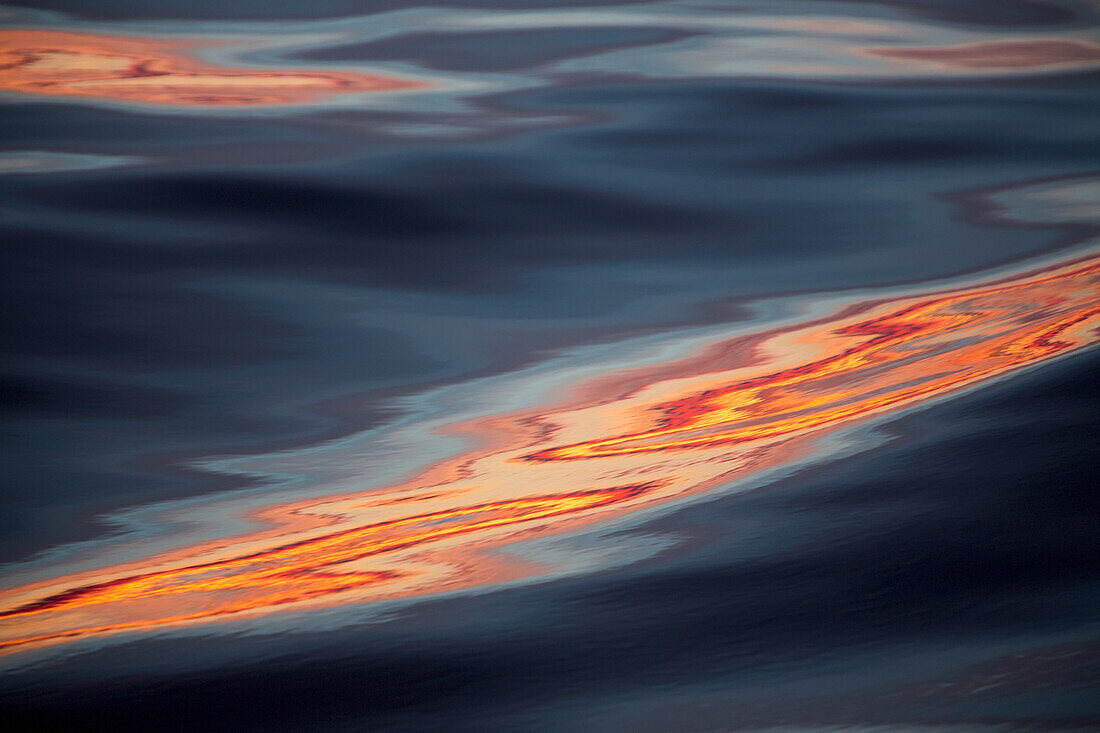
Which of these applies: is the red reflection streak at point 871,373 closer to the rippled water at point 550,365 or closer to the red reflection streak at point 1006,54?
the rippled water at point 550,365

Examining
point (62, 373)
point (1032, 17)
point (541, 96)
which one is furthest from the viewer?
point (1032, 17)

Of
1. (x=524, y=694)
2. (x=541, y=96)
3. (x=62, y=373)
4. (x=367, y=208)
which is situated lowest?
(x=524, y=694)

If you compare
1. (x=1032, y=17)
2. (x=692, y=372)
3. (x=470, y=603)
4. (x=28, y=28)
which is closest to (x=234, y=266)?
(x=692, y=372)

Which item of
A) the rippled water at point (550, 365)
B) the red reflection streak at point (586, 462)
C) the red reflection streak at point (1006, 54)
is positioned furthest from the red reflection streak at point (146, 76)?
the red reflection streak at point (586, 462)

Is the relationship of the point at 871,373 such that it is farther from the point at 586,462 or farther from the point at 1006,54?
the point at 1006,54

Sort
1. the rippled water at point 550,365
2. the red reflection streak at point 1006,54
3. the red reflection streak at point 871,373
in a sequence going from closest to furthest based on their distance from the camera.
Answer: the rippled water at point 550,365
the red reflection streak at point 871,373
the red reflection streak at point 1006,54

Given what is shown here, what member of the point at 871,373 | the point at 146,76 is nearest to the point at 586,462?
the point at 871,373

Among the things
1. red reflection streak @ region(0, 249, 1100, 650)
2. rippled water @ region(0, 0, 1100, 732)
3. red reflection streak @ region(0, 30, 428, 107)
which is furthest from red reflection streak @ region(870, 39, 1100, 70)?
red reflection streak @ region(0, 249, 1100, 650)

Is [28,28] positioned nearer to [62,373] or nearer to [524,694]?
[62,373]
